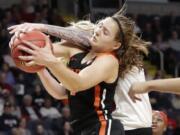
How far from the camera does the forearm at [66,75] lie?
3445 mm

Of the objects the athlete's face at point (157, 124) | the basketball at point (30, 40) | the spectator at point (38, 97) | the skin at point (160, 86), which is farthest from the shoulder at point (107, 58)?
the spectator at point (38, 97)

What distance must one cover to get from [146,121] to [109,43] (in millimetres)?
1076

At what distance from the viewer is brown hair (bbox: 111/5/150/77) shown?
389cm

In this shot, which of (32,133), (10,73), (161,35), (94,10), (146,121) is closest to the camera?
(146,121)

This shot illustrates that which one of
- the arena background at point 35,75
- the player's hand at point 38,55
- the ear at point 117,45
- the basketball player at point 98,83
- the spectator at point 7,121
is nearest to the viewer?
the player's hand at point 38,55

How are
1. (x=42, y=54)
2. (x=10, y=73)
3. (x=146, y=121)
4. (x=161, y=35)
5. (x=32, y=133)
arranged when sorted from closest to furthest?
(x=42, y=54), (x=146, y=121), (x=32, y=133), (x=10, y=73), (x=161, y=35)

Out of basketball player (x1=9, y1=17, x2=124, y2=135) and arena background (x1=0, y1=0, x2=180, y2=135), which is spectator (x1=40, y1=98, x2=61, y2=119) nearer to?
arena background (x1=0, y1=0, x2=180, y2=135)

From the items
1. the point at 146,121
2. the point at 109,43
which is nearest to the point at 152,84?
the point at 109,43

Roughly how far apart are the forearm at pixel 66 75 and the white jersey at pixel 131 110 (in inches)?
41.8

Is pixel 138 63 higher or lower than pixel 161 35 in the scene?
higher

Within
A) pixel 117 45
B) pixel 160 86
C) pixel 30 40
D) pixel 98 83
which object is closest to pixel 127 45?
pixel 117 45

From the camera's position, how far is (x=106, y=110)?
3.93m

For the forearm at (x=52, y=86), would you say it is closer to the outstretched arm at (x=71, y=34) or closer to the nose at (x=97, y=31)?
the outstretched arm at (x=71, y=34)

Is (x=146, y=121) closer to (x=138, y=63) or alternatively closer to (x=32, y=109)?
(x=138, y=63)
